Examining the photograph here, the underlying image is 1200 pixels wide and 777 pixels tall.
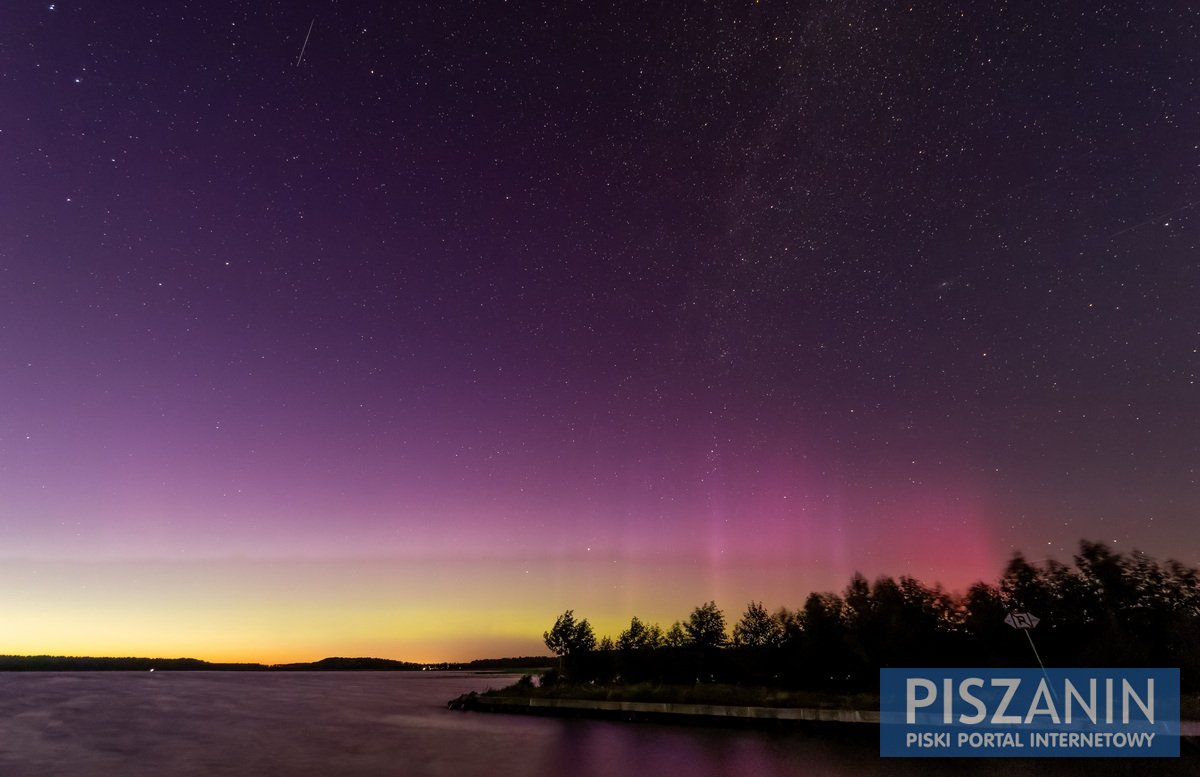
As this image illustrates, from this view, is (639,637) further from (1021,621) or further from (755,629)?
(1021,621)

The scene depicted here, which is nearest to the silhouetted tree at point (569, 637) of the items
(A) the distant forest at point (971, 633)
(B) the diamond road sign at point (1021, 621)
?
(A) the distant forest at point (971, 633)

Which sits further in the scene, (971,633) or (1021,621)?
(971,633)

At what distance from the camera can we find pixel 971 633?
57000mm

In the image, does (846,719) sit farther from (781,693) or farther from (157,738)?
(157,738)

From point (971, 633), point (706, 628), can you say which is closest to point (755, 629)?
point (706, 628)

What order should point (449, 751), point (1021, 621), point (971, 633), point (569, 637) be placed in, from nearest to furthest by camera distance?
1. point (1021, 621)
2. point (449, 751)
3. point (971, 633)
4. point (569, 637)

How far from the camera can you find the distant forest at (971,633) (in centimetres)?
4541

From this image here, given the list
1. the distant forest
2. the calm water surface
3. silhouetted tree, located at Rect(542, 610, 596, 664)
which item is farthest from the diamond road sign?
silhouetted tree, located at Rect(542, 610, 596, 664)

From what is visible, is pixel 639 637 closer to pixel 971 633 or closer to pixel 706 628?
pixel 706 628

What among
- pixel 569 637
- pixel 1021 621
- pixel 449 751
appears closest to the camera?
pixel 1021 621

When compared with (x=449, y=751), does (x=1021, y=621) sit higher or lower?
higher

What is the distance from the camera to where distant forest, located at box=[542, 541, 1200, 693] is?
149 feet

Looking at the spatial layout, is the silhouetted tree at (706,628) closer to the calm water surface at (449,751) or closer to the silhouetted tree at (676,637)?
the silhouetted tree at (676,637)

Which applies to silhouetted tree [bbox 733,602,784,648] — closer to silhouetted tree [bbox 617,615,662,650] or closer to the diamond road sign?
silhouetted tree [bbox 617,615,662,650]
